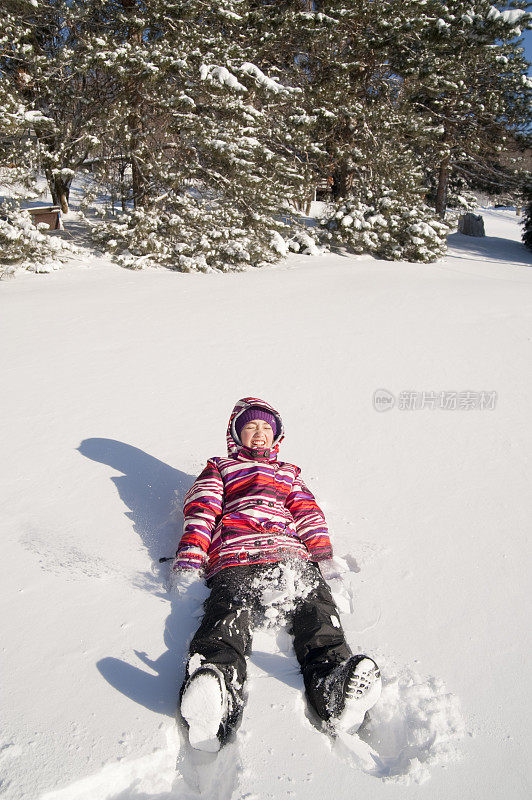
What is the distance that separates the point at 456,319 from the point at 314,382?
9.11 ft

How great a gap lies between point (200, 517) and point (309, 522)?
1.70 feet

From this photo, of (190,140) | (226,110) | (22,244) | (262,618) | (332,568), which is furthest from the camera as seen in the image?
(190,140)

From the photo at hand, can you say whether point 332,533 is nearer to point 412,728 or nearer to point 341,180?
point 412,728

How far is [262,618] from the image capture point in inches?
74.5

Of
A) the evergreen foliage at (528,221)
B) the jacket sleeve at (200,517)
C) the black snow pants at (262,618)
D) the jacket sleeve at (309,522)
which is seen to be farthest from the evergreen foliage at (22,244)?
the evergreen foliage at (528,221)

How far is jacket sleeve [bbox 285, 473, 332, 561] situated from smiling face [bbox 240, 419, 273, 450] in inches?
9.9

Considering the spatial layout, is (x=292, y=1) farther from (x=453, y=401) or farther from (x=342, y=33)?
(x=453, y=401)

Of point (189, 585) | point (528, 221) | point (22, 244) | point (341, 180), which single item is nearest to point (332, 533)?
point (189, 585)

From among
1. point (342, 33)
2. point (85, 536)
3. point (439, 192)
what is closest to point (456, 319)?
point (85, 536)

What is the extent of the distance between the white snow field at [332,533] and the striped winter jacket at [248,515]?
7.6 inches

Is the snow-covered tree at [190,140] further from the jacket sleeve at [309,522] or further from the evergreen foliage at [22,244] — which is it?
the jacket sleeve at [309,522]

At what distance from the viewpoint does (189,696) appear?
A: 141cm

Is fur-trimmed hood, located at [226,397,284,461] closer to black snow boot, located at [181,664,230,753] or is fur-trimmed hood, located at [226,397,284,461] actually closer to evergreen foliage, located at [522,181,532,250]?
black snow boot, located at [181,664,230,753]

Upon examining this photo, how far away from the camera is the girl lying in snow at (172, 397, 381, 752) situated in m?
1.48
